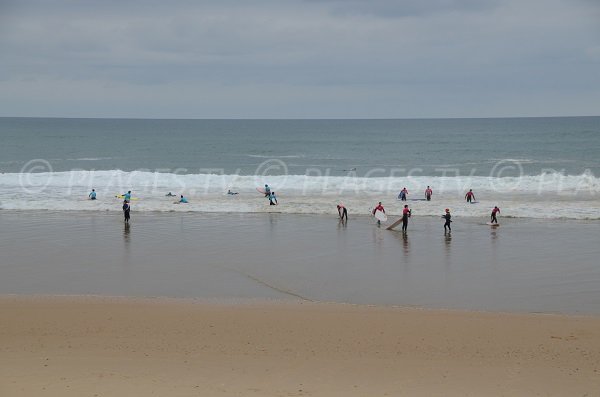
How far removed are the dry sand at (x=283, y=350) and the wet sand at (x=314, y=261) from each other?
142 cm

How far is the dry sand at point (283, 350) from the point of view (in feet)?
30.8

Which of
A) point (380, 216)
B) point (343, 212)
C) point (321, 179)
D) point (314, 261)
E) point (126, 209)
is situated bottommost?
point (314, 261)

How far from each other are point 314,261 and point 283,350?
8.18m

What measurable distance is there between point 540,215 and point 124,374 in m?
23.0

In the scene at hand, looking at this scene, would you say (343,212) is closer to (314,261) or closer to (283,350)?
(314,261)

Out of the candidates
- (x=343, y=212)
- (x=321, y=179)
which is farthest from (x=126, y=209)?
(x=321, y=179)

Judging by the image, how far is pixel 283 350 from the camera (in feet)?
36.4

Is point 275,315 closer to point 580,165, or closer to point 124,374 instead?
point 124,374

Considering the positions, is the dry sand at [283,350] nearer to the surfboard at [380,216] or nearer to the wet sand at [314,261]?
the wet sand at [314,261]

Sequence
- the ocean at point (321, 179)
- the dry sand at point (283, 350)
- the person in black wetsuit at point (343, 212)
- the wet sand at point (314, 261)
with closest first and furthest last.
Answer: the dry sand at point (283, 350), the wet sand at point (314, 261), the person in black wetsuit at point (343, 212), the ocean at point (321, 179)

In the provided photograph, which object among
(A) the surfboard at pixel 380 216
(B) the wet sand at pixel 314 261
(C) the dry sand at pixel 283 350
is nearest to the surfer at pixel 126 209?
(B) the wet sand at pixel 314 261

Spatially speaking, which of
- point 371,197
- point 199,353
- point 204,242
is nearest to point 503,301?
point 199,353

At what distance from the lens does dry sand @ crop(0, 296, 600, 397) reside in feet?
30.8

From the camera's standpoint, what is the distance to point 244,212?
30.4 m
